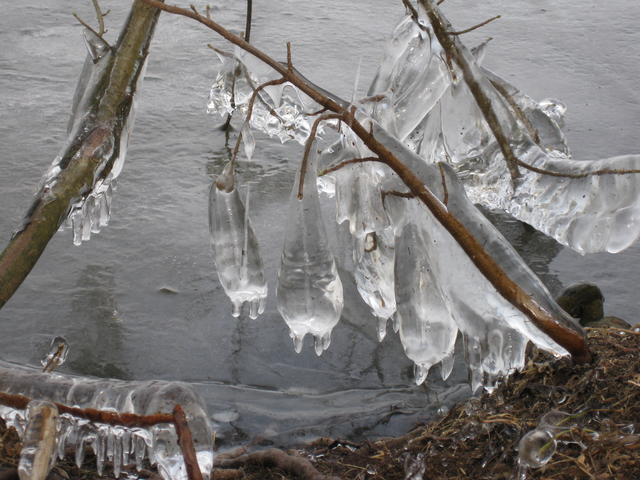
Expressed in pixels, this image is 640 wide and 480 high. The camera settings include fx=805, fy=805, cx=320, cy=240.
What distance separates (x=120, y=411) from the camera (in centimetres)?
182

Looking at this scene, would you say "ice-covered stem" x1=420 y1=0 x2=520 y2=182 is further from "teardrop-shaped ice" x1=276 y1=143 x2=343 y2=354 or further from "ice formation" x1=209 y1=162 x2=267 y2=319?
"ice formation" x1=209 y1=162 x2=267 y2=319

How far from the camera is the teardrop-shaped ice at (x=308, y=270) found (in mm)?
2004

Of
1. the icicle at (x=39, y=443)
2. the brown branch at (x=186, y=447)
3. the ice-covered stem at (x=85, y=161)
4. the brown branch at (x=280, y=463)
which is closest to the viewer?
the brown branch at (x=186, y=447)

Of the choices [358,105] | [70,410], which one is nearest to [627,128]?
[358,105]

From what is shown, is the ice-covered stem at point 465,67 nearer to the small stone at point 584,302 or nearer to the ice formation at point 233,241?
the small stone at point 584,302

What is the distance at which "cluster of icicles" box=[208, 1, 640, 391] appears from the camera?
2.01m

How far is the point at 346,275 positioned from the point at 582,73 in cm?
258

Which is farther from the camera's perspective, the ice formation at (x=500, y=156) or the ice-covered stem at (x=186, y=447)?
the ice formation at (x=500, y=156)

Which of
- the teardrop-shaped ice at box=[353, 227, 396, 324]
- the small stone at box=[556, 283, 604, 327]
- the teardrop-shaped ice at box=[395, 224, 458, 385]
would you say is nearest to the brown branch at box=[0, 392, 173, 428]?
the teardrop-shaped ice at box=[395, 224, 458, 385]

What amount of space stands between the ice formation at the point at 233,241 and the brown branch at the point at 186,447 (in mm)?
659

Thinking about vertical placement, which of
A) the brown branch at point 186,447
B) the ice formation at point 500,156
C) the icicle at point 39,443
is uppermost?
the ice formation at point 500,156

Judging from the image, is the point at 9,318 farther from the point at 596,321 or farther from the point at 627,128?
the point at 627,128

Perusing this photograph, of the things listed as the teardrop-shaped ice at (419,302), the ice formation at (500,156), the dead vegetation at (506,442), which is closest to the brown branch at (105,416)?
the dead vegetation at (506,442)

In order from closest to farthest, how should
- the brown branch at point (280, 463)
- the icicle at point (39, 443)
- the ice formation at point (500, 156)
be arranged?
the icicle at point (39, 443) → the brown branch at point (280, 463) → the ice formation at point (500, 156)
